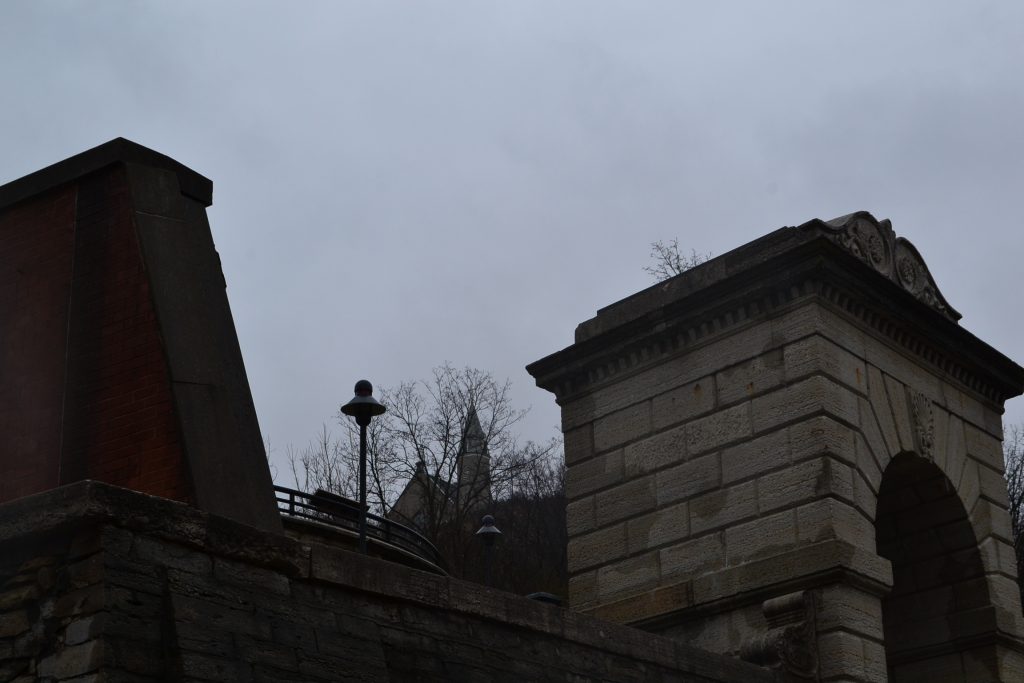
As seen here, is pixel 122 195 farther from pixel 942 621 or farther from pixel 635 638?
pixel 942 621

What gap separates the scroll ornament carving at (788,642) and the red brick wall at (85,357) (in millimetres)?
5243

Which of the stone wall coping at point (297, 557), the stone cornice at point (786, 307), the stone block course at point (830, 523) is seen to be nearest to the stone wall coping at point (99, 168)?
the stone wall coping at point (297, 557)

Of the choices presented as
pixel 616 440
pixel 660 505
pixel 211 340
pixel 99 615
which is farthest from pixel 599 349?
pixel 99 615

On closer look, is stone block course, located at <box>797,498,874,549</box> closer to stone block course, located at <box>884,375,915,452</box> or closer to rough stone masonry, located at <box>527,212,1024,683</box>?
rough stone masonry, located at <box>527,212,1024,683</box>

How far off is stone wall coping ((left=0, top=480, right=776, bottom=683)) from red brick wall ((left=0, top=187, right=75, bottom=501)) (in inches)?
105

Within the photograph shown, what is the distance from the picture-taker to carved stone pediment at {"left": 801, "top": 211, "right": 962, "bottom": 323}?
12.4m

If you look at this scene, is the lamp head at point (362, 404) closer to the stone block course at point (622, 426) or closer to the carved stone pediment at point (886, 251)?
the stone block course at point (622, 426)

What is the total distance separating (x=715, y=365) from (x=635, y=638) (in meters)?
3.93

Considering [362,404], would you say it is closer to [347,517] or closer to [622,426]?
[622,426]

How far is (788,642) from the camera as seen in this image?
1102 centimetres

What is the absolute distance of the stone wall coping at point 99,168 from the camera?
9.80 meters

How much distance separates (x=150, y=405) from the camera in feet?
28.2

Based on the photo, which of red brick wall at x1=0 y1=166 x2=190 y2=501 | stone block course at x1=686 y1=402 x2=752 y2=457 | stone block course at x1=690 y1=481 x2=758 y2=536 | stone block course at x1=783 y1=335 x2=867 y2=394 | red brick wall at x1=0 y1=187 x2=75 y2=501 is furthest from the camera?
stone block course at x1=686 y1=402 x2=752 y2=457

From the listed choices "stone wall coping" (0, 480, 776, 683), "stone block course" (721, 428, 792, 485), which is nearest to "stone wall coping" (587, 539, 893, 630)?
"stone block course" (721, 428, 792, 485)
